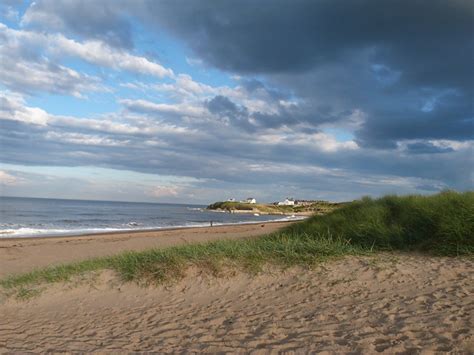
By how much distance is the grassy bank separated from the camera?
9.26m

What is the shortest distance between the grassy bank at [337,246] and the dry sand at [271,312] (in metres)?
0.36

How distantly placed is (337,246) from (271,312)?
3149 millimetres

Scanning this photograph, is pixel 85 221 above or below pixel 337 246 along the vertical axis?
below

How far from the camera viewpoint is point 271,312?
7070mm

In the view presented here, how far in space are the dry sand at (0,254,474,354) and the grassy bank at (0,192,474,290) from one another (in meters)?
0.36

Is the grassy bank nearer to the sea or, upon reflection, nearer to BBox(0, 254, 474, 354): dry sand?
BBox(0, 254, 474, 354): dry sand

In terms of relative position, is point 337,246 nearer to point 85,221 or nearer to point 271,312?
point 271,312

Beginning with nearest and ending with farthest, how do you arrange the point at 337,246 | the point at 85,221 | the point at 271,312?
the point at 271,312, the point at 337,246, the point at 85,221

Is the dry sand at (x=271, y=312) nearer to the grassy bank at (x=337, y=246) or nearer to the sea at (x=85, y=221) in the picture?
the grassy bank at (x=337, y=246)

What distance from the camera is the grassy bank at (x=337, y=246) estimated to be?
9258mm

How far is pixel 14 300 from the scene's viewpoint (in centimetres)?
1000

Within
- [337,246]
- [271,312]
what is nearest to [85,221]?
[337,246]

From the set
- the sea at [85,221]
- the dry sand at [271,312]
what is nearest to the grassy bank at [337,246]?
the dry sand at [271,312]

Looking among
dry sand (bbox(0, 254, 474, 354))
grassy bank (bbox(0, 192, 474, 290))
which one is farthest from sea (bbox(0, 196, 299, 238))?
dry sand (bbox(0, 254, 474, 354))
